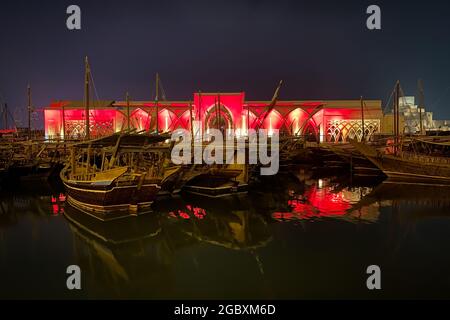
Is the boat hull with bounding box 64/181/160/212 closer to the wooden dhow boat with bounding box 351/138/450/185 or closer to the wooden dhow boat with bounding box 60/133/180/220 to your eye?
the wooden dhow boat with bounding box 60/133/180/220

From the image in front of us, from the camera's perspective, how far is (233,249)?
10383 millimetres

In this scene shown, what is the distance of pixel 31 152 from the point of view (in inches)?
1008

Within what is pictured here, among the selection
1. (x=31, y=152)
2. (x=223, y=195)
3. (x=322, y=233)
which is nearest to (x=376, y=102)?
(x=223, y=195)

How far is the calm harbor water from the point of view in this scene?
7.82m

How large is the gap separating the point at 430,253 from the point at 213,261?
615cm

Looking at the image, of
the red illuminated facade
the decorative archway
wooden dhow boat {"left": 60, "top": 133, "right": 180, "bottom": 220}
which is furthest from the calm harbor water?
the red illuminated facade

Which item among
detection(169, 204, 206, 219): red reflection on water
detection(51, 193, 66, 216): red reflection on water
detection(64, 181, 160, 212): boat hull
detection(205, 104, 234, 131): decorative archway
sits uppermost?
detection(205, 104, 234, 131): decorative archway

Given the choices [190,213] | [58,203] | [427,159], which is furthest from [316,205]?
[58,203]

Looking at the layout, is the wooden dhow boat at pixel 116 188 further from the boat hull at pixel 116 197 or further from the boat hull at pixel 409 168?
the boat hull at pixel 409 168

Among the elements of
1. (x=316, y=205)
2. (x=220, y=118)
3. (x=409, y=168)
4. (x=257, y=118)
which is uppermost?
(x=257, y=118)

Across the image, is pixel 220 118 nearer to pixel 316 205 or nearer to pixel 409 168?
pixel 409 168

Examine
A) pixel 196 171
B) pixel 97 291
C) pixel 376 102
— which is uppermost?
pixel 376 102

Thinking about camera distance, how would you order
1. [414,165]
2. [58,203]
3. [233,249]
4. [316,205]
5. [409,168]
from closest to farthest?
[233,249] → [316,205] → [58,203] → [414,165] → [409,168]

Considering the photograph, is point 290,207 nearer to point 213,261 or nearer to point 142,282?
point 213,261
